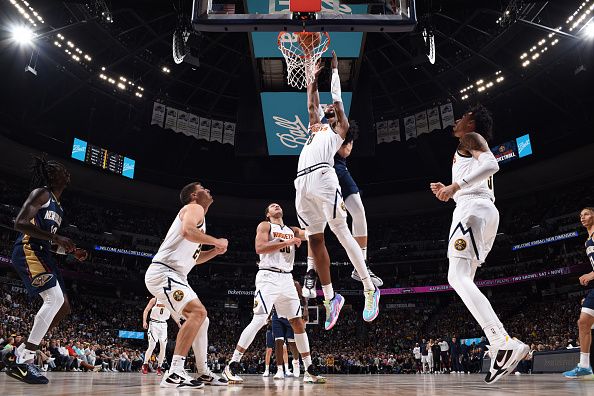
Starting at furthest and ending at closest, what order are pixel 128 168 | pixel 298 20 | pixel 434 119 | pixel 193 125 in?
pixel 128 168, pixel 193 125, pixel 434 119, pixel 298 20

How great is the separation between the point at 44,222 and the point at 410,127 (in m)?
25.7

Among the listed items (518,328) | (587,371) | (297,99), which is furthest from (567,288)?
(587,371)

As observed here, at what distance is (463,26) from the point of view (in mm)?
22906

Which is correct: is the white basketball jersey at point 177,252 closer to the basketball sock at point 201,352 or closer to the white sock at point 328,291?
the basketball sock at point 201,352

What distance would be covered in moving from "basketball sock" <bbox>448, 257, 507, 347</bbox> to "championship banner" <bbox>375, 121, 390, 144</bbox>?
25.6m

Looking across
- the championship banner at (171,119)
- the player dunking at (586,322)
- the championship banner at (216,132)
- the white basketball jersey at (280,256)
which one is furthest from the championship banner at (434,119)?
the white basketball jersey at (280,256)

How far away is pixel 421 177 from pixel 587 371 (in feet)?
97.3

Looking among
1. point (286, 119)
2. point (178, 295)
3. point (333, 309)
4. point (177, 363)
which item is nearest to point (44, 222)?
point (178, 295)

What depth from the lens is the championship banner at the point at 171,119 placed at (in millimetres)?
28266

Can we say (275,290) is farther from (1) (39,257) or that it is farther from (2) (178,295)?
(1) (39,257)

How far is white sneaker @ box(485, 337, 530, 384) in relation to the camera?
14.3 feet

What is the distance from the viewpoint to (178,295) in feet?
16.9

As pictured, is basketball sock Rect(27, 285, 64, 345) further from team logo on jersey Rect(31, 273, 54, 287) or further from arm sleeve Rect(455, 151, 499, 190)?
arm sleeve Rect(455, 151, 499, 190)

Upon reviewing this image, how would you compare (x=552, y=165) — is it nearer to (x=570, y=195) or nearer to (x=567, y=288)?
(x=570, y=195)
